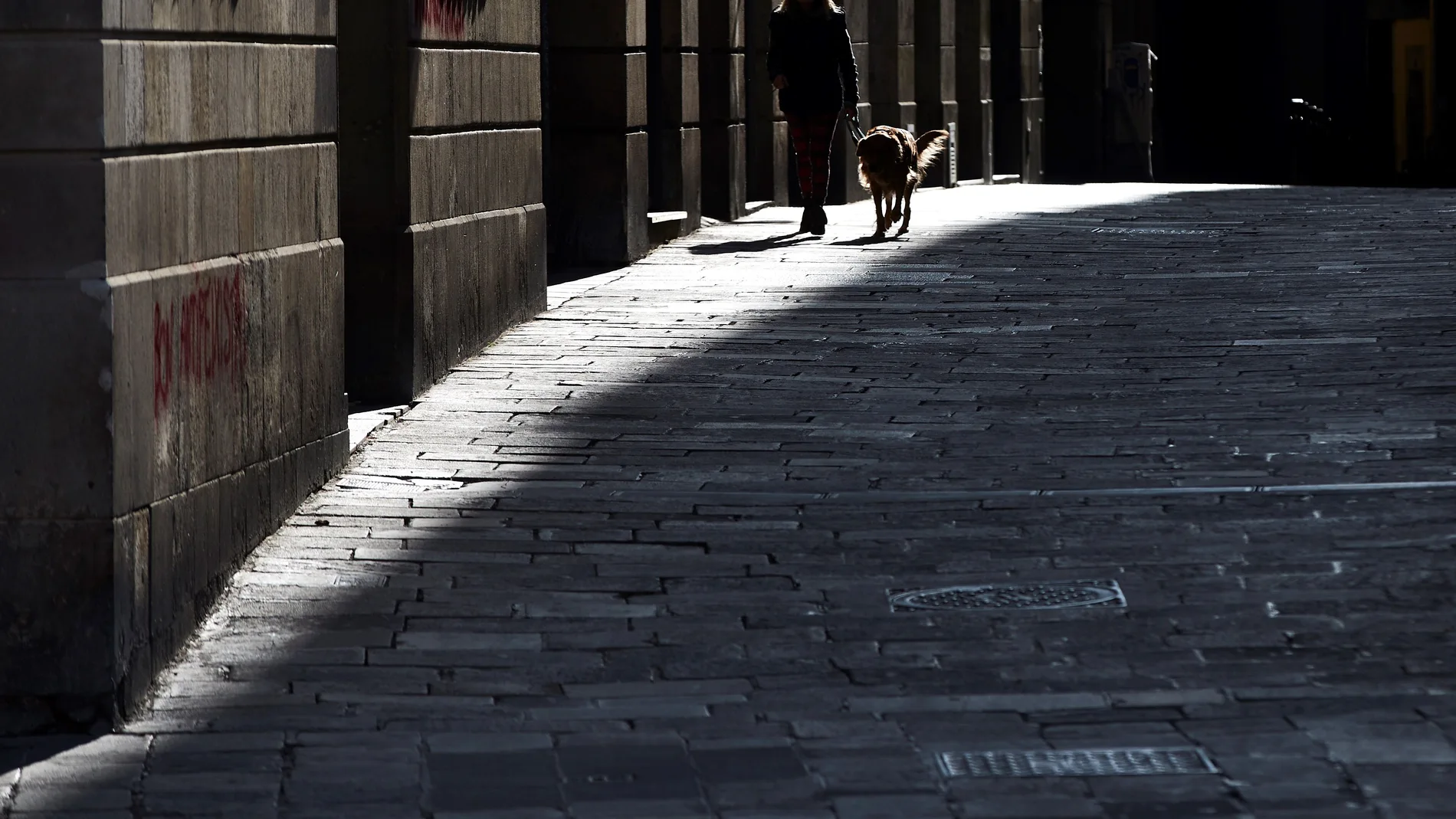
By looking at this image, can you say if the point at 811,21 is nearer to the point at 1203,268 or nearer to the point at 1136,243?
the point at 1136,243

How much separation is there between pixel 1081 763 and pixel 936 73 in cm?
2302

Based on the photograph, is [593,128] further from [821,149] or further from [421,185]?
[421,185]

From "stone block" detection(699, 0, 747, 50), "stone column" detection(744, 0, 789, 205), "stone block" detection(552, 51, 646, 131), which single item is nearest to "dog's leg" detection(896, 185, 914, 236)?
"stone block" detection(699, 0, 747, 50)

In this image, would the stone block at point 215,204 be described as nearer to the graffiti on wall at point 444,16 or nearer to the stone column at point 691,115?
the graffiti on wall at point 444,16

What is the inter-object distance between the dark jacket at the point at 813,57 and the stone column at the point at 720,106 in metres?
1.78

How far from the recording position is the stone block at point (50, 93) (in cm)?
626

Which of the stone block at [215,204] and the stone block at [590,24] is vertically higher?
the stone block at [590,24]

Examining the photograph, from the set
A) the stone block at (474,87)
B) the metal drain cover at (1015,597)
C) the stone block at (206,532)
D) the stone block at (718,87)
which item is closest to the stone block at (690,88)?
the stone block at (718,87)

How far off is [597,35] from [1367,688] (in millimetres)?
11077

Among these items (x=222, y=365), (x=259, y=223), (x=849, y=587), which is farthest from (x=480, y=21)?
(x=849, y=587)

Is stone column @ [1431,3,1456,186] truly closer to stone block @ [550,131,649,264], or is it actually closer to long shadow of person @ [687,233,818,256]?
long shadow of person @ [687,233,818,256]

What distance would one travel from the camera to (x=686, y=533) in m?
8.16

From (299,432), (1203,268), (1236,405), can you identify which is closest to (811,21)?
(1203,268)

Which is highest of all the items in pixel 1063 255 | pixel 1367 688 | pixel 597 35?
pixel 597 35
